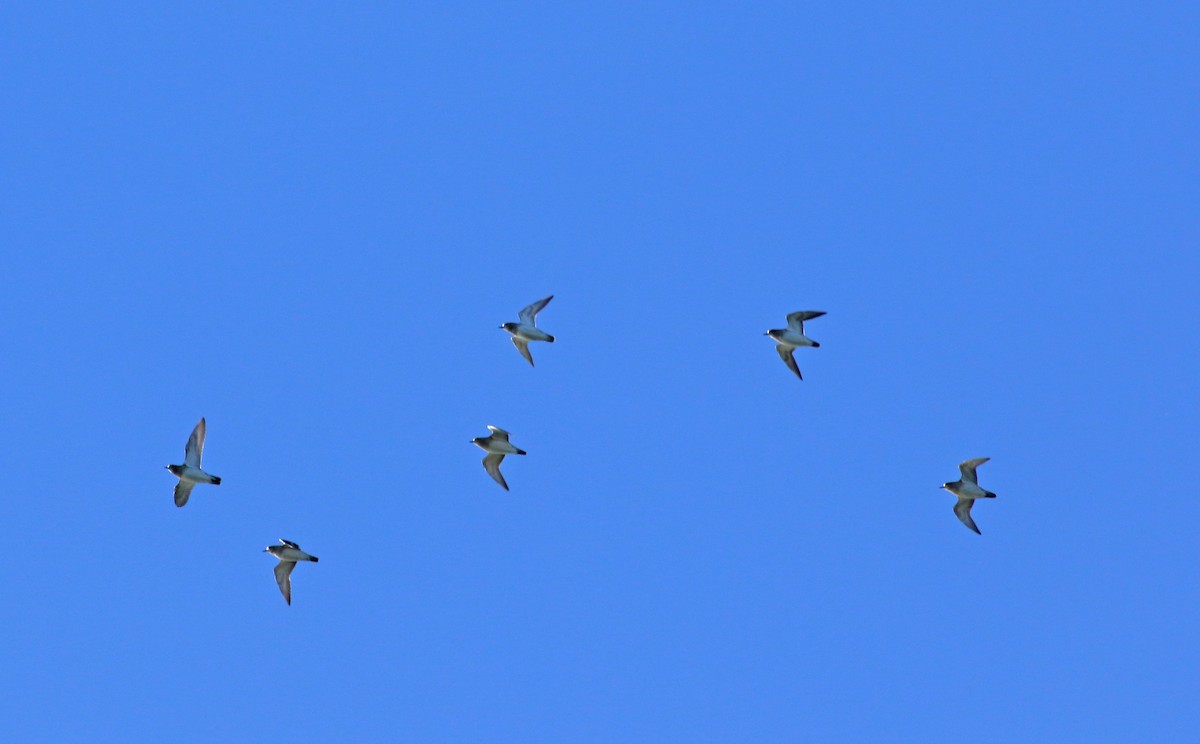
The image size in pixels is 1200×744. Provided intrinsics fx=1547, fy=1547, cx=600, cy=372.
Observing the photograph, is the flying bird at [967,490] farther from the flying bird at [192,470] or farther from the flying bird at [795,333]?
the flying bird at [192,470]

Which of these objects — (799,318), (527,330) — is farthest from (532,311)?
(799,318)

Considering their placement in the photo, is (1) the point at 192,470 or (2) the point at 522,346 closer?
(1) the point at 192,470

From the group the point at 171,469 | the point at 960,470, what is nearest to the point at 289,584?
the point at 171,469

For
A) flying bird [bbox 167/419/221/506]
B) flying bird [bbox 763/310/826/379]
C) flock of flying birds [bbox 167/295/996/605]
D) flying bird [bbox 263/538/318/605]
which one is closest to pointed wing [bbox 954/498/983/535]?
flock of flying birds [bbox 167/295/996/605]

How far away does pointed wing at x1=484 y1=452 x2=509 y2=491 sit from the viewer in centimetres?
4734

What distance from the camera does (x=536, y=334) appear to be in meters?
46.0

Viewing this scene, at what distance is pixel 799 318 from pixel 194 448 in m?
17.9

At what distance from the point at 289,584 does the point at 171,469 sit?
5229 millimetres

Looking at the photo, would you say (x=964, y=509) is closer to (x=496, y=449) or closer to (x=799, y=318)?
(x=799, y=318)

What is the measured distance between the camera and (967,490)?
150ft

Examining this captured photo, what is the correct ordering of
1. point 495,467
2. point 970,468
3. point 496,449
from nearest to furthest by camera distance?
point 970,468 < point 496,449 < point 495,467

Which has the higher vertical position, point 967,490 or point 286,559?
point 967,490

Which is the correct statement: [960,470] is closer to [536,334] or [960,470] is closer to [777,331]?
[777,331]

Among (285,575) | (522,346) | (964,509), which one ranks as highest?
(522,346)
